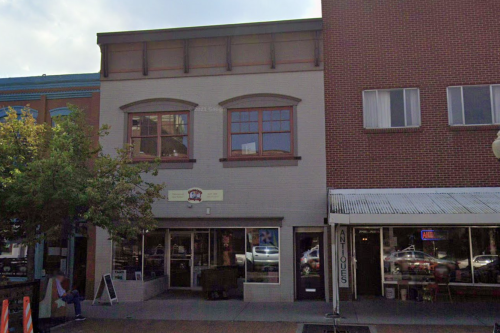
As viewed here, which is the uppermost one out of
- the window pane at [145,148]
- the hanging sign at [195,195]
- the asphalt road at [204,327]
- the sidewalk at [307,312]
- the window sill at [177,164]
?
the window pane at [145,148]

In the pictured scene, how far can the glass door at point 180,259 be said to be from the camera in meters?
16.1

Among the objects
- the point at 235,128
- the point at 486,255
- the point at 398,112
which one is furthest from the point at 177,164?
the point at 486,255

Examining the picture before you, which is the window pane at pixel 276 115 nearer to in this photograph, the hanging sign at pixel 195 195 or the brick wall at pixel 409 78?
the brick wall at pixel 409 78

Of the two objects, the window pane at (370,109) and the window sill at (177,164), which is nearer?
the window pane at (370,109)

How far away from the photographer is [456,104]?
45.3ft

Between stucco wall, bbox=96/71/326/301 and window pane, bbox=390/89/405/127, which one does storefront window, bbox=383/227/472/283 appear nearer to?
stucco wall, bbox=96/71/326/301

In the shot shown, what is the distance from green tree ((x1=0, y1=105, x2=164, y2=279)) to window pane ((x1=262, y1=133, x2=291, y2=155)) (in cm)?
419

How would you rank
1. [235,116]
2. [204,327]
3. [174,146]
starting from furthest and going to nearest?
[174,146]
[235,116]
[204,327]

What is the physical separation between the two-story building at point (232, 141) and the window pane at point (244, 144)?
31 millimetres

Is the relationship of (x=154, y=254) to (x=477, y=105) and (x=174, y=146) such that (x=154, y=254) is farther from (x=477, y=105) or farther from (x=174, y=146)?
(x=477, y=105)

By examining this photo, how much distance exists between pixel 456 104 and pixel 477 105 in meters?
0.58

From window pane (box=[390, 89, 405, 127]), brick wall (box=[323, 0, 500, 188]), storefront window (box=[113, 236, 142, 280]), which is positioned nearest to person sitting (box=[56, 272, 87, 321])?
storefront window (box=[113, 236, 142, 280])

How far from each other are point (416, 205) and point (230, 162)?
5585 mm

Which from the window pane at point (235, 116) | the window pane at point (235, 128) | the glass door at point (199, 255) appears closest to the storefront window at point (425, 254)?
the window pane at point (235, 128)
